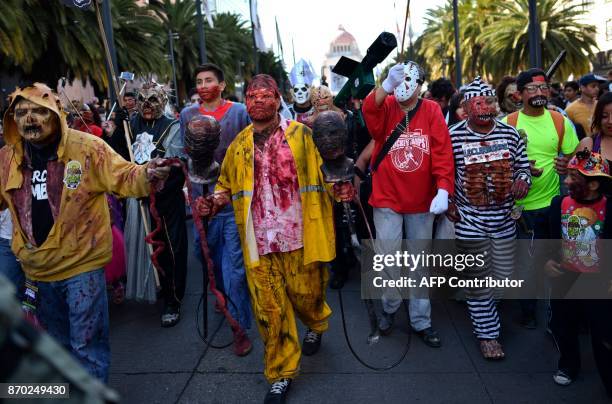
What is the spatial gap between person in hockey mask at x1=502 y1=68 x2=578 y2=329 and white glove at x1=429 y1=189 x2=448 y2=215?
1.02 metres

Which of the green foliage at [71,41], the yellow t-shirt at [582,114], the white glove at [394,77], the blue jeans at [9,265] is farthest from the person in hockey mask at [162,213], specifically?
the green foliage at [71,41]

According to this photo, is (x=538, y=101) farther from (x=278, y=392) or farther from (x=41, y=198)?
(x=41, y=198)

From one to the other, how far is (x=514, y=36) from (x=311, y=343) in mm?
23451

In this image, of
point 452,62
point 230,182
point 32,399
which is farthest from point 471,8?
point 32,399

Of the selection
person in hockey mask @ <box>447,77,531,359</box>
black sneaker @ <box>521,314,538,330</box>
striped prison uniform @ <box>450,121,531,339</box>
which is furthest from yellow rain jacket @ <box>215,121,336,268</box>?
black sneaker @ <box>521,314,538,330</box>

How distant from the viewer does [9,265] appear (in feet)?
12.7

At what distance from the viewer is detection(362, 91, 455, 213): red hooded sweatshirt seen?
13.5 ft

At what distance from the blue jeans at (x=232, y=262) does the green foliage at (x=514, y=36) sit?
20.0 meters

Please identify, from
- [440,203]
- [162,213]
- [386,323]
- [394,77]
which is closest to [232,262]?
[162,213]

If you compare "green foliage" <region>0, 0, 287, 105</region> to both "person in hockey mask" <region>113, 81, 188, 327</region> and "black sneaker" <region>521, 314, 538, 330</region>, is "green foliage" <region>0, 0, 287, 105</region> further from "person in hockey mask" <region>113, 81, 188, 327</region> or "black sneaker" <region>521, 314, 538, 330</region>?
"black sneaker" <region>521, 314, 538, 330</region>

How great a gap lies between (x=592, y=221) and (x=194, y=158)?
8.12 feet

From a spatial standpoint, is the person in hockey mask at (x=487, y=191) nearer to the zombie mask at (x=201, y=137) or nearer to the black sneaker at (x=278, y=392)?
the black sneaker at (x=278, y=392)

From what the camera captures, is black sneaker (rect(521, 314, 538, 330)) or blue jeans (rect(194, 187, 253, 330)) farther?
black sneaker (rect(521, 314, 538, 330))

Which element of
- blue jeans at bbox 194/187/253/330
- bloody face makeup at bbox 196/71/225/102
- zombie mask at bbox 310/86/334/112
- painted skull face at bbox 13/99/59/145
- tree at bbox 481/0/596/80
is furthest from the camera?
tree at bbox 481/0/596/80
